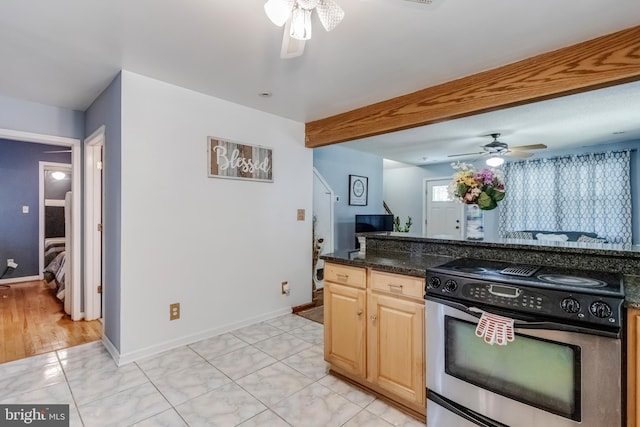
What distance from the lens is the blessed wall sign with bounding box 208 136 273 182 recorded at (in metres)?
2.95

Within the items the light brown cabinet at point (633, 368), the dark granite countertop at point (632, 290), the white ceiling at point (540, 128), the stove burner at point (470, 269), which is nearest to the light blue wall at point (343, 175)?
the white ceiling at point (540, 128)

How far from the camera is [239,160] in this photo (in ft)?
10.3

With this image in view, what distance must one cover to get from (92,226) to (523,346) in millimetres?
3817

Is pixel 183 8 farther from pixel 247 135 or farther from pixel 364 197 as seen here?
pixel 364 197

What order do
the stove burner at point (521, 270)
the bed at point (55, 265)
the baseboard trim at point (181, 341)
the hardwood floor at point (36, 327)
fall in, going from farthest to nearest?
the bed at point (55, 265) < the hardwood floor at point (36, 327) < the baseboard trim at point (181, 341) < the stove burner at point (521, 270)

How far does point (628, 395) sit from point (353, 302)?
4.37ft

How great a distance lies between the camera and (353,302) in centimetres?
211

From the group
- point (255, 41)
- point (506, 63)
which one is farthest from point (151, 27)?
point (506, 63)

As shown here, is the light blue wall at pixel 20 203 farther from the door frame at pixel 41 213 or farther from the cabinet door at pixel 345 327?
the cabinet door at pixel 345 327

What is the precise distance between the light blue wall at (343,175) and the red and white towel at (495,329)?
12.3 feet

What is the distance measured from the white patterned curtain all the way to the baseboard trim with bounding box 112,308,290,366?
4.90 meters

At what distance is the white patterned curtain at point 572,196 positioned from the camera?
15.9 feet

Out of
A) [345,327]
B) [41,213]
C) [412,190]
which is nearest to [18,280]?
[41,213]

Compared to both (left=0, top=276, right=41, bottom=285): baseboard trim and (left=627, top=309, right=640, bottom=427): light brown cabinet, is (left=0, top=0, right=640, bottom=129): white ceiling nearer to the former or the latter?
(left=627, top=309, right=640, bottom=427): light brown cabinet
